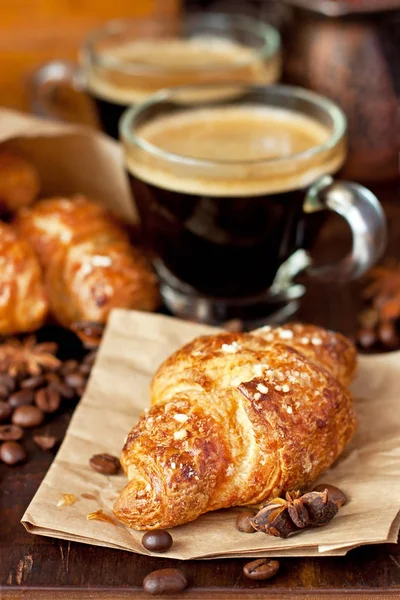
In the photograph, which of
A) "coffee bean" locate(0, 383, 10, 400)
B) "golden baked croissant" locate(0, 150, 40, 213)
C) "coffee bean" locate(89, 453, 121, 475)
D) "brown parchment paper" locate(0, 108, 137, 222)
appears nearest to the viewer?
"coffee bean" locate(89, 453, 121, 475)

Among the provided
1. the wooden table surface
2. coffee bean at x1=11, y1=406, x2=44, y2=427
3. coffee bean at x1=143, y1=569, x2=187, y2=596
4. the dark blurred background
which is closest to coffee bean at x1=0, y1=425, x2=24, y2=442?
coffee bean at x1=11, y1=406, x2=44, y2=427

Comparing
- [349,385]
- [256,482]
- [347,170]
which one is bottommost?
[347,170]

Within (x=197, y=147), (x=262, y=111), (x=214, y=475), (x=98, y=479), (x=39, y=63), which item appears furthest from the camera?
(x=39, y=63)

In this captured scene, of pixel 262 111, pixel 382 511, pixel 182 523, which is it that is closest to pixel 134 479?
pixel 182 523

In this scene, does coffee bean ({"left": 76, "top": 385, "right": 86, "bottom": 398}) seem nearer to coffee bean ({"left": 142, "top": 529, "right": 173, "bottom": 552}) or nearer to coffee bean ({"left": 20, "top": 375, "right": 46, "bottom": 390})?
coffee bean ({"left": 20, "top": 375, "right": 46, "bottom": 390})

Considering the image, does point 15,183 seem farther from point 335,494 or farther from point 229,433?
point 335,494

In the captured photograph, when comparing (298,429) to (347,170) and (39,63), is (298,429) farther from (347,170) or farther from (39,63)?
(39,63)
